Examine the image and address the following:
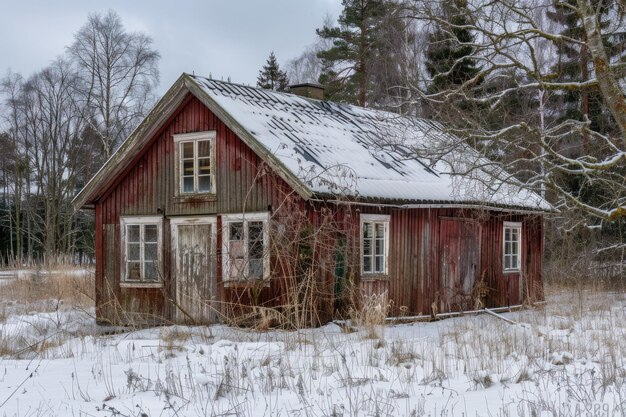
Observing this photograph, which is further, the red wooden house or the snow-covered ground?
the red wooden house

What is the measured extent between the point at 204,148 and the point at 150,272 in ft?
9.59

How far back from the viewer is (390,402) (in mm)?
6711

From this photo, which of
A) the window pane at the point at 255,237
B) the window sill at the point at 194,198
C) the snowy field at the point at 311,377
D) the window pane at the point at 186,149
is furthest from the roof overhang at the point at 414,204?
the snowy field at the point at 311,377

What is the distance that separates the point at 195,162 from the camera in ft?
51.8

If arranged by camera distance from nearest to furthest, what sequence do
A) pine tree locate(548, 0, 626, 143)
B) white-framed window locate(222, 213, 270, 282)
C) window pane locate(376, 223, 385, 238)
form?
white-framed window locate(222, 213, 270, 282) → window pane locate(376, 223, 385, 238) → pine tree locate(548, 0, 626, 143)

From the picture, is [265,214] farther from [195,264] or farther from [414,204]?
[414,204]

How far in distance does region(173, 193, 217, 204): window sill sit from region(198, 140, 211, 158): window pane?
0.83 meters

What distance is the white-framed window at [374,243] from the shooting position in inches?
609

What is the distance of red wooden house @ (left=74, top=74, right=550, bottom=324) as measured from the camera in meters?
14.2

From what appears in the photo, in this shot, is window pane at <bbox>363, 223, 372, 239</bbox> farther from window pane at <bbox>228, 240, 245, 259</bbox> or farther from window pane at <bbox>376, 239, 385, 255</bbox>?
window pane at <bbox>228, 240, 245, 259</bbox>

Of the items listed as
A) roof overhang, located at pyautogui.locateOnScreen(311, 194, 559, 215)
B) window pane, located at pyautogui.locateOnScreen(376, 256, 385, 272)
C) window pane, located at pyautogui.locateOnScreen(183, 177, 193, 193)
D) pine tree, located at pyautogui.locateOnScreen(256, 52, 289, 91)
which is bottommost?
window pane, located at pyautogui.locateOnScreen(376, 256, 385, 272)

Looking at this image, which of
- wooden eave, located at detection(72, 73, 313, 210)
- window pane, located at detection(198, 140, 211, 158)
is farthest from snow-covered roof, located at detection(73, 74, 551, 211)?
window pane, located at detection(198, 140, 211, 158)

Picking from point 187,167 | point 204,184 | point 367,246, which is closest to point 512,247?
point 367,246

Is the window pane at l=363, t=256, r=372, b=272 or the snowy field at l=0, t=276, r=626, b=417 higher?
the window pane at l=363, t=256, r=372, b=272
